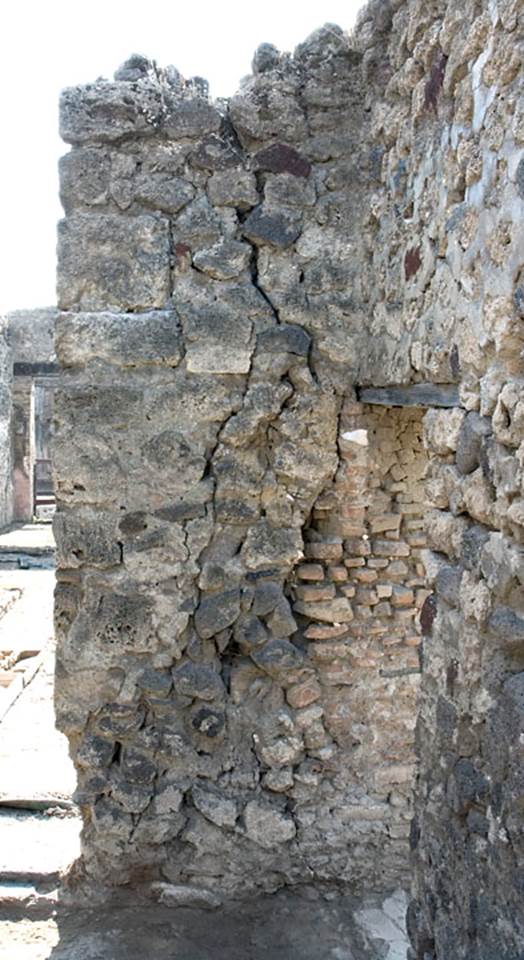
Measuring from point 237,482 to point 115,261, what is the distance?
0.98 meters

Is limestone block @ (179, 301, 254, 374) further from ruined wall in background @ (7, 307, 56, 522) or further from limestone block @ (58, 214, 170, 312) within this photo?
ruined wall in background @ (7, 307, 56, 522)

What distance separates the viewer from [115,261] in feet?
10.7

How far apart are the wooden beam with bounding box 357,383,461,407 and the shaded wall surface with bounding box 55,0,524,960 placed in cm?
7

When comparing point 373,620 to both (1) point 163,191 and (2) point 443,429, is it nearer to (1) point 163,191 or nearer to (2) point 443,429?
(2) point 443,429

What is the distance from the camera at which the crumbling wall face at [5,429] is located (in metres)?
10.2

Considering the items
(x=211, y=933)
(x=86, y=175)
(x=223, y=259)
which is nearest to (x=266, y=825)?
(x=211, y=933)

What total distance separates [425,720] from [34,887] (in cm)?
219

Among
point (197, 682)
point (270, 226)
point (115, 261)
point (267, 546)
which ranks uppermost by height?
point (270, 226)

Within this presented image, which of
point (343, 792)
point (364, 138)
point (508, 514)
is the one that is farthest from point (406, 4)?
point (343, 792)

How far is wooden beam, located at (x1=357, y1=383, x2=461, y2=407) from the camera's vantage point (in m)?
2.28

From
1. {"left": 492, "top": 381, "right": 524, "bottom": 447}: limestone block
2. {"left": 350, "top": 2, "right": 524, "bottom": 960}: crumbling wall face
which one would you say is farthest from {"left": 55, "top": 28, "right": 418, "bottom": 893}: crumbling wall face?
{"left": 492, "top": 381, "right": 524, "bottom": 447}: limestone block

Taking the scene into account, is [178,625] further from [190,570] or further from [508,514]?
[508,514]

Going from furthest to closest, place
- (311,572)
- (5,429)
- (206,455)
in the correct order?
(5,429) → (311,572) → (206,455)

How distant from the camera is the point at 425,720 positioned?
2182mm
